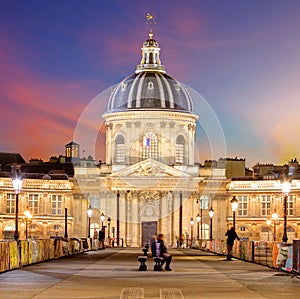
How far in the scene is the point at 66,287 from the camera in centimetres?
2709

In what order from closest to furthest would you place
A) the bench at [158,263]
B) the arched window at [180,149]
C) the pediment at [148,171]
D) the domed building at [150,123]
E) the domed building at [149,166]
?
the bench at [158,263] → the domed building at [149,166] → the pediment at [148,171] → the domed building at [150,123] → the arched window at [180,149]

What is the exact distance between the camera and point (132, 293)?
82.4 feet

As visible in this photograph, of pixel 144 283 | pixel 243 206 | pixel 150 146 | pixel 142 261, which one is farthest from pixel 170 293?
pixel 150 146

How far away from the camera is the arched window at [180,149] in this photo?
131000 millimetres

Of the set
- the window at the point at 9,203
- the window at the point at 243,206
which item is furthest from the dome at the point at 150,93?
the window at the point at 9,203

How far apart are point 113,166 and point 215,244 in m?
56.0

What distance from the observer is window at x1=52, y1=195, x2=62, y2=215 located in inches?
4889

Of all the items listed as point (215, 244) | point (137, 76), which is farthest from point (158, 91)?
point (215, 244)

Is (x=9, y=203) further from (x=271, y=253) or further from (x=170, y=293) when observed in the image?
(x=170, y=293)

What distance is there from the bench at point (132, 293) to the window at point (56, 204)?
98.1 meters

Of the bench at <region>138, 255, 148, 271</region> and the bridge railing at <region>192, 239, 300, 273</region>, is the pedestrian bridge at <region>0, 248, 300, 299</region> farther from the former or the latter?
the bridge railing at <region>192, 239, 300, 273</region>

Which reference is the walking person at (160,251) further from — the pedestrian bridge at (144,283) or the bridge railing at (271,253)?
the bridge railing at (271,253)

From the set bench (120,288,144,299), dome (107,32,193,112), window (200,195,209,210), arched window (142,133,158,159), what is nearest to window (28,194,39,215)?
arched window (142,133,158,159)

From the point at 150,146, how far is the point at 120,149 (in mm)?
4308
